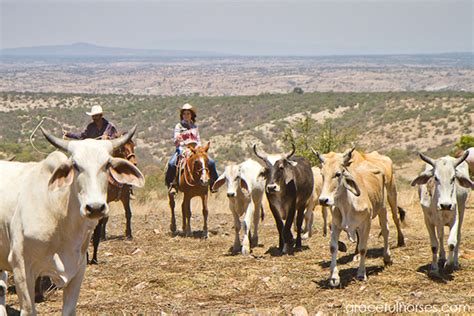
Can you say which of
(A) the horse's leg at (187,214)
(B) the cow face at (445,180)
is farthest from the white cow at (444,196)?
(A) the horse's leg at (187,214)

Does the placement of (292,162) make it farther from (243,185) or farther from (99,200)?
(99,200)

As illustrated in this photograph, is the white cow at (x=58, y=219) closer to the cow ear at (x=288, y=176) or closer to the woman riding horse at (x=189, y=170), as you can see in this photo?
the cow ear at (x=288, y=176)

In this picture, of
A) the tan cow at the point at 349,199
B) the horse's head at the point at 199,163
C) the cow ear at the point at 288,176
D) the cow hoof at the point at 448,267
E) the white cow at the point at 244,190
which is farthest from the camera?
the horse's head at the point at 199,163

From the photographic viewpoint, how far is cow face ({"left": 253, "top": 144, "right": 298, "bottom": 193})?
38.6 ft

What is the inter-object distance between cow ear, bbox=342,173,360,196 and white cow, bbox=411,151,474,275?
38.4 inches

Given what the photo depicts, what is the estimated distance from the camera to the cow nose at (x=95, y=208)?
230 inches

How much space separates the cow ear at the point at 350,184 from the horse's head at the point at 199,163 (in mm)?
5252

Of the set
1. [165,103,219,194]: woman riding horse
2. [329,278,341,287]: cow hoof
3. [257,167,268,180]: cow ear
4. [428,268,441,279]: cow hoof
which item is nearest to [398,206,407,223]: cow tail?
[257,167,268,180]: cow ear

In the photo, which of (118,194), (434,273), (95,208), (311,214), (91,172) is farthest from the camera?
(311,214)

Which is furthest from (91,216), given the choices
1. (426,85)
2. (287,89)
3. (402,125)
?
(426,85)

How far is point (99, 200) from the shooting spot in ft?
19.4

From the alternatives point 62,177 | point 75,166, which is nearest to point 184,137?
point 62,177

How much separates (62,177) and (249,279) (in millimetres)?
4312

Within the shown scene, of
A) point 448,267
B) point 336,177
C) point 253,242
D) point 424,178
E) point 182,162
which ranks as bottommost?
point 253,242
